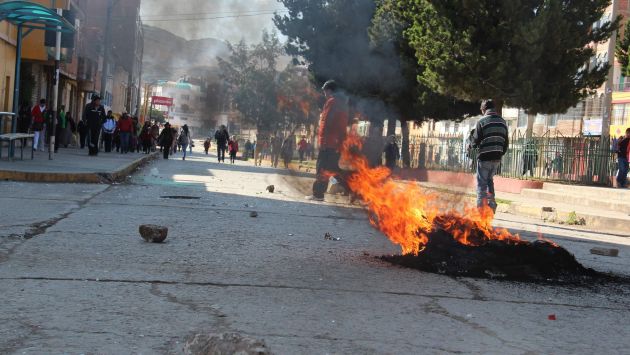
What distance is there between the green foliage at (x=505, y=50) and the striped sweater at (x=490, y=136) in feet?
38.3

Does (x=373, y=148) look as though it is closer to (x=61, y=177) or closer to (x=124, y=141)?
(x=61, y=177)

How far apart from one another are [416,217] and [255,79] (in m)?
10.1

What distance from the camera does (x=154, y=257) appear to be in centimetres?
572

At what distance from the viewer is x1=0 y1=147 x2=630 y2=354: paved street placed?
3.57 metres

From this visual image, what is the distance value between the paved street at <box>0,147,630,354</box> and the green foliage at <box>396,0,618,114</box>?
14.5 m

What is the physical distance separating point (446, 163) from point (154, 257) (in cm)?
2063

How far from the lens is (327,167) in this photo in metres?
10.7

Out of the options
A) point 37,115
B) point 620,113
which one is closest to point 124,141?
point 37,115

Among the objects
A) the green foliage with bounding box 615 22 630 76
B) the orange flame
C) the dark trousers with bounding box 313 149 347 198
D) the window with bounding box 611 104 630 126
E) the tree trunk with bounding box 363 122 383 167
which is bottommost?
the orange flame

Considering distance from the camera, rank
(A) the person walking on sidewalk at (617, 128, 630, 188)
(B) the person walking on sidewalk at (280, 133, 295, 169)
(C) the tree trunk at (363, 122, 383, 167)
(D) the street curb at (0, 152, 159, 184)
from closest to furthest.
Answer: (C) the tree trunk at (363, 122, 383, 167)
(D) the street curb at (0, 152, 159, 184)
(B) the person walking on sidewalk at (280, 133, 295, 169)
(A) the person walking on sidewalk at (617, 128, 630, 188)

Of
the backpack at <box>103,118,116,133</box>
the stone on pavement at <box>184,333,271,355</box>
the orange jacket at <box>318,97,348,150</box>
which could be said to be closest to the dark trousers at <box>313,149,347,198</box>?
the orange jacket at <box>318,97,348,150</box>

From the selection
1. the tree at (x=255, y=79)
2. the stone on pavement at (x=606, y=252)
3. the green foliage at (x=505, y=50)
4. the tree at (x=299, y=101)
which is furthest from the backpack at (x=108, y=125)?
the stone on pavement at (x=606, y=252)

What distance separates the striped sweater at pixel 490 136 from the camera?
10320 mm

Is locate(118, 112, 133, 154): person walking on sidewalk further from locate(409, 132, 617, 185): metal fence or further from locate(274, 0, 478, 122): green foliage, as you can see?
locate(274, 0, 478, 122): green foliage
